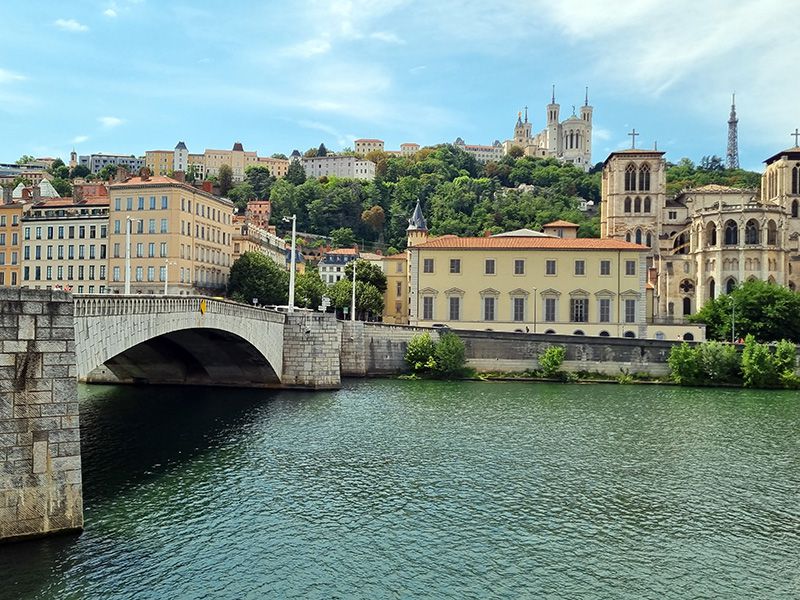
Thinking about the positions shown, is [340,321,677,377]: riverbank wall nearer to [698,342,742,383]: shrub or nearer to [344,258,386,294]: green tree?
[698,342,742,383]: shrub

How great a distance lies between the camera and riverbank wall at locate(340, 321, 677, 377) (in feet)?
193

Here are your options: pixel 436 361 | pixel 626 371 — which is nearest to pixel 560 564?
pixel 436 361

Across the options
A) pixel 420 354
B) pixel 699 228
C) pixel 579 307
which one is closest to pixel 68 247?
pixel 420 354

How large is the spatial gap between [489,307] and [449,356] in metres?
12.9

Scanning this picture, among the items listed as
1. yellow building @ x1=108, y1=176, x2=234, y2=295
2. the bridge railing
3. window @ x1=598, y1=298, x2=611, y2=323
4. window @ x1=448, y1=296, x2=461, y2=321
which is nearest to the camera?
the bridge railing

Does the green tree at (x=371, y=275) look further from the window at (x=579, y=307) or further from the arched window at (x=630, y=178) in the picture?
the arched window at (x=630, y=178)

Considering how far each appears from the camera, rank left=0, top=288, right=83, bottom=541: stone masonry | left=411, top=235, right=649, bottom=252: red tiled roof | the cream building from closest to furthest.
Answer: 1. left=0, top=288, right=83, bottom=541: stone masonry
2. left=411, top=235, right=649, bottom=252: red tiled roof
3. the cream building

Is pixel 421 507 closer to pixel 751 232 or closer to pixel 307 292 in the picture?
pixel 307 292

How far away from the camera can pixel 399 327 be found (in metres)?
59.8

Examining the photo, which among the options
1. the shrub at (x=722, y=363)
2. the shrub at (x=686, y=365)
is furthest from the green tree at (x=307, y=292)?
the shrub at (x=722, y=363)

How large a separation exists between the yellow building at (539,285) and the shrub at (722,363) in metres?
10.7

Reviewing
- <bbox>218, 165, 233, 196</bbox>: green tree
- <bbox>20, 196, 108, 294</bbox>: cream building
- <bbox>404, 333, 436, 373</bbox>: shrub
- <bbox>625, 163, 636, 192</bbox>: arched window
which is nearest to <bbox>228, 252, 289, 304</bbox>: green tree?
<bbox>20, 196, 108, 294</bbox>: cream building

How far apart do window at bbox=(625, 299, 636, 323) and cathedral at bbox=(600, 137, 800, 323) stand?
1868cm

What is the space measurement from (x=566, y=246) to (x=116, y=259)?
43.8 meters
